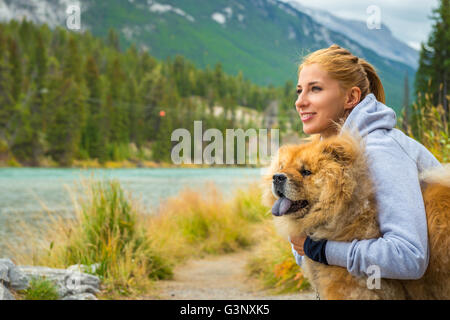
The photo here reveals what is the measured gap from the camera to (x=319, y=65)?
6.55 feet

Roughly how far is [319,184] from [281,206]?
17cm

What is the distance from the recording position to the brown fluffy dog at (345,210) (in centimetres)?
148

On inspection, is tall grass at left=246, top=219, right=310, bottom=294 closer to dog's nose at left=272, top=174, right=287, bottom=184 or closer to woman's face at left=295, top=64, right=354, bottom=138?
woman's face at left=295, top=64, right=354, bottom=138

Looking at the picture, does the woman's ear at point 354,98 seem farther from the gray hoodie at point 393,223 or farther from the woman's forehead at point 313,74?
the gray hoodie at point 393,223

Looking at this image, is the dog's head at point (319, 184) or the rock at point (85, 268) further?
the rock at point (85, 268)

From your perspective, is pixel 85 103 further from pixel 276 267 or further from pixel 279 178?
pixel 279 178

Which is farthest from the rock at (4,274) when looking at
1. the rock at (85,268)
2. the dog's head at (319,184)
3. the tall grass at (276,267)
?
the dog's head at (319,184)

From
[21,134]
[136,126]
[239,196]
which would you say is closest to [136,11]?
[136,126]

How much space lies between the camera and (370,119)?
177cm

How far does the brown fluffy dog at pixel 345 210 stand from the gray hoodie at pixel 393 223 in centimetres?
5

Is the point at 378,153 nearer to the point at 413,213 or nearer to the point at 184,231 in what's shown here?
the point at 413,213

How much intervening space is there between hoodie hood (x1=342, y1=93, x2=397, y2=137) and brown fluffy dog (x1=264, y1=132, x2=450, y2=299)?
11 centimetres

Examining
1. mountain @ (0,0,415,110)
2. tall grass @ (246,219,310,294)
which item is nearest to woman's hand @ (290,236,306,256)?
tall grass @ (246,219,310,294)

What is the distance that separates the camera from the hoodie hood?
173 cm
